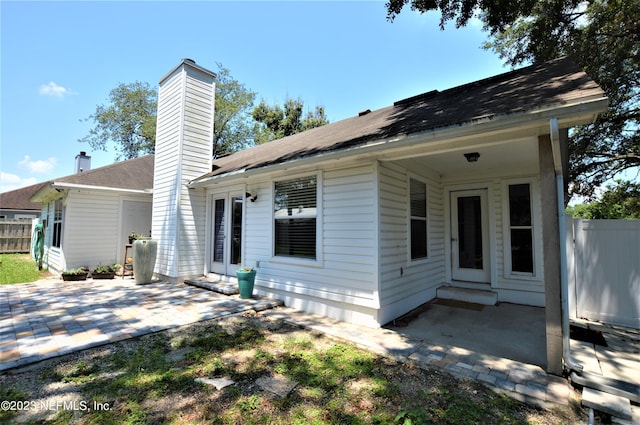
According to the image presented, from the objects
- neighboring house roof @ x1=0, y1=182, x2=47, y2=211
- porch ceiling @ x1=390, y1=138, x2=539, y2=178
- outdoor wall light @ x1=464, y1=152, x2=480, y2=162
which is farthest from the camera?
neighboring house roof @ x1=0, y1=182, x2=47, y2=211

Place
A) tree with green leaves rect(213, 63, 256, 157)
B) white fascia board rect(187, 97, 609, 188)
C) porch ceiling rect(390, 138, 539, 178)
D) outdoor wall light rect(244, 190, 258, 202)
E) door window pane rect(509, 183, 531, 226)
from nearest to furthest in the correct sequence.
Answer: white fascia board rect(187, 97, 609, 188)
porch ceiling rect(390, 138, 539, 178)
door window pane rect(509, 183, 531, 226)
outdoor wall light rect(244, 190, 258, 202)
tree with green leaves rect(213, 63, 256, 157)

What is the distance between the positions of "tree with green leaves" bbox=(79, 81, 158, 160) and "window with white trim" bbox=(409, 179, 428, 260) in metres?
23.5

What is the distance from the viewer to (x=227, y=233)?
7.51 m

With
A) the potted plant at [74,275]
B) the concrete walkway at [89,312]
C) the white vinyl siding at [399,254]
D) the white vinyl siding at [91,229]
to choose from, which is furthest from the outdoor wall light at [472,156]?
the white vinyl siding at [91,229]

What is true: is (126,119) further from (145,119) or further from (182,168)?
(182,168)

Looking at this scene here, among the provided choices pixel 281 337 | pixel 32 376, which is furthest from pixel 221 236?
pixel 32 376

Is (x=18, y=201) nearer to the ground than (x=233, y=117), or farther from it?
nearer to the ground

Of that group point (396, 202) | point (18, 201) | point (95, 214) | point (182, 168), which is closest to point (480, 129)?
point (396, 202)

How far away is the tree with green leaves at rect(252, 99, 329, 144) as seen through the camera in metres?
23.9

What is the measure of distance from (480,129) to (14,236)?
24161mm

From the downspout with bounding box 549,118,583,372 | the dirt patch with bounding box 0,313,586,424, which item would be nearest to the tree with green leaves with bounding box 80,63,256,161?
the dirt patch with bounding box 0,313,586,424

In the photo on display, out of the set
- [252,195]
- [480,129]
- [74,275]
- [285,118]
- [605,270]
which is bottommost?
[74,275]

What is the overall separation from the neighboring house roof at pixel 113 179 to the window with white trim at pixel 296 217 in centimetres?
642

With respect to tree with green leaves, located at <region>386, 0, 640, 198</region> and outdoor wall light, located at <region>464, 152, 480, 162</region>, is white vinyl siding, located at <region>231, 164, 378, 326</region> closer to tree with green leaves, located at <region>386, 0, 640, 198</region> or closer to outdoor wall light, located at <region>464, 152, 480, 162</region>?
outdoor wall light, located at <region>464, 152, 480, 162</region>
